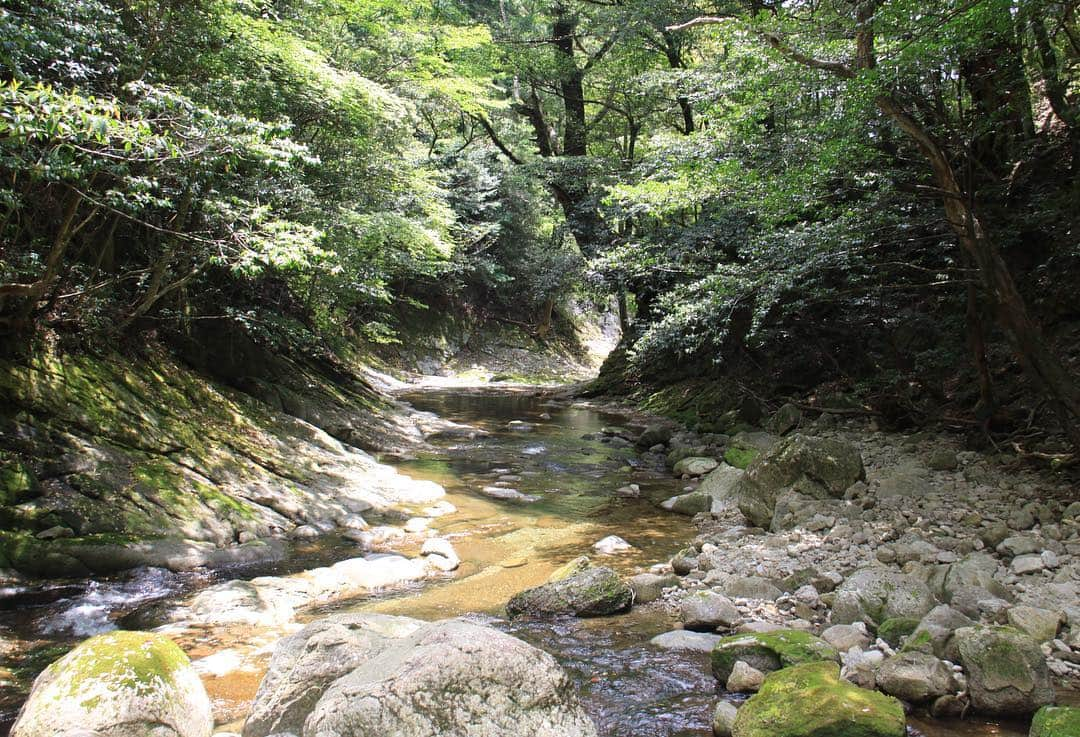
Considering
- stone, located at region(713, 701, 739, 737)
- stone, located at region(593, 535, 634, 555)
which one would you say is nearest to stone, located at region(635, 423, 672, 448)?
stone, located at region(593, 535, 634, 555)

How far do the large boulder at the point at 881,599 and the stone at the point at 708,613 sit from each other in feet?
2.48

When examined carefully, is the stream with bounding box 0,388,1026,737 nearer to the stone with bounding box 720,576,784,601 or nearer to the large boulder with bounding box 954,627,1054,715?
the large boulder with bounding box 954,627,1054,715

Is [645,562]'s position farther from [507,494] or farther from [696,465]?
[696,465]

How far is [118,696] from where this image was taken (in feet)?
10.7

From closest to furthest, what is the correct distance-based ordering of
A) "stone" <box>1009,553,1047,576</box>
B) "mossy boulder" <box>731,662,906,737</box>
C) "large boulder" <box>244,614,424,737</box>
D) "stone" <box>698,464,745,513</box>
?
"mossy boulder" <box>731,662,906,737</box> < "large boulder" <box>244,614,424,737</box> < "stone" <box>1009,553,1047,576</box> < "stone" <box>698,464,745,513</box>

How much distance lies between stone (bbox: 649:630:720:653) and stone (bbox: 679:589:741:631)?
0.42ft

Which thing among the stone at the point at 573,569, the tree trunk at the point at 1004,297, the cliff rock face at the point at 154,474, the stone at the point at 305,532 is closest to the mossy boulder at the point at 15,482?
the cliff rock face at the point at 154,474

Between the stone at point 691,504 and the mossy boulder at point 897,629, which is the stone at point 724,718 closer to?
the mossy boulder at point 897,629

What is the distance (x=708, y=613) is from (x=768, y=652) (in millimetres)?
919

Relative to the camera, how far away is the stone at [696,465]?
35.2 ft

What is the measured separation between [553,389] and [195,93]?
17.0 metres

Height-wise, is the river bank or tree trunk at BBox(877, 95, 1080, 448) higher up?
tree trunk at BBox(877, 95, 1080, 448)

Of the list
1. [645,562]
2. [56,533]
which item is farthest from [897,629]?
[56,533]

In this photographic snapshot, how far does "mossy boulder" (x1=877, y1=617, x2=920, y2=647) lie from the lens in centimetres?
430
